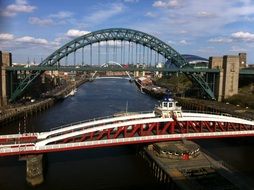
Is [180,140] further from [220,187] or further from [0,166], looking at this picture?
[0,166]

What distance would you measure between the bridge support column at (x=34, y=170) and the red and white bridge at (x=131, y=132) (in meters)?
0.55

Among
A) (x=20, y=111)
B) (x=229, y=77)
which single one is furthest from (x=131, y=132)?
(x=229, y=77)

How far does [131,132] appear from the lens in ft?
106

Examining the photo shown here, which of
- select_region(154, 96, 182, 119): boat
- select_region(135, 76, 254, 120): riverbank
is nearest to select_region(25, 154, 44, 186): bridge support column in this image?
select_region(154, 96, 182, 119): boat

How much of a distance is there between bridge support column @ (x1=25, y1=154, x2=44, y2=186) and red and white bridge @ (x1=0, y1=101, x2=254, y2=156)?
0.55 m

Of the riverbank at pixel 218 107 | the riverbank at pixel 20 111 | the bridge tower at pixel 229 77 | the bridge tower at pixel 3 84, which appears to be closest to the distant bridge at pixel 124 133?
the riverbank at pixel 218 107

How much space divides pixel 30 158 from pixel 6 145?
7.36 ft

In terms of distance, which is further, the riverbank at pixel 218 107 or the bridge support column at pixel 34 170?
the riverbank at pixel 218 107

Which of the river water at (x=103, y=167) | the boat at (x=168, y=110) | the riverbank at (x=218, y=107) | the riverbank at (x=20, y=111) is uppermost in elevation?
the boat at (x=168, y=110)

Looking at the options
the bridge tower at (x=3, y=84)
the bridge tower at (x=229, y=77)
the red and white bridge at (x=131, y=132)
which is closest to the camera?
the red and white bridge at (x=131, y=132)

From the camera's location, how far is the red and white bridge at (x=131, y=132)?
28731 mm

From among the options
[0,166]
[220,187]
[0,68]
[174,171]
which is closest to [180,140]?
[174,171]

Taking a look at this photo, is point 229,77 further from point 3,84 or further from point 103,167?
point 103,167

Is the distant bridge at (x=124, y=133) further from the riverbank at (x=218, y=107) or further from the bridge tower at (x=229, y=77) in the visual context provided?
the bridge tower at (x=229, y=77)
